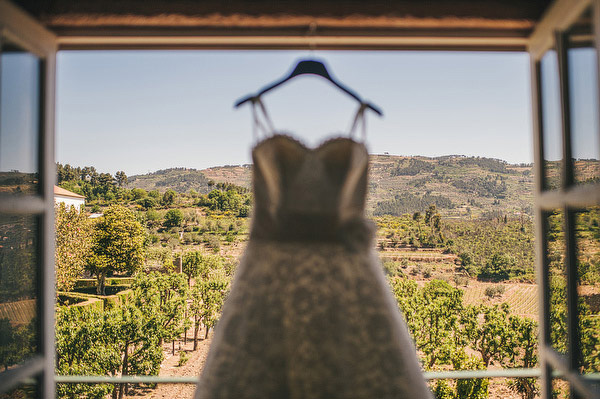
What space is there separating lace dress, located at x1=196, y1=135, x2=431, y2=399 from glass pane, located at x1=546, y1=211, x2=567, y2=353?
0.42m

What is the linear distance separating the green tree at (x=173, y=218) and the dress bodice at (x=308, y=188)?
37.9 feet

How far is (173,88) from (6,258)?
16017mm

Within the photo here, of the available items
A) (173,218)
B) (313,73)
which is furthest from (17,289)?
(173,218)

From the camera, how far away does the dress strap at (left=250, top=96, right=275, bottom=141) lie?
0.77 m

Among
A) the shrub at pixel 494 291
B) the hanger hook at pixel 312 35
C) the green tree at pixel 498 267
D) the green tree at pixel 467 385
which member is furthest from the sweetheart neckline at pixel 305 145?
the shrub at pixel 494 291

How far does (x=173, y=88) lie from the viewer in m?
15.4

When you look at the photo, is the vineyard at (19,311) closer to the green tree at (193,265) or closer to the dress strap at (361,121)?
the dress strap at (361,121)

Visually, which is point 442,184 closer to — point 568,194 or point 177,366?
point 568,194

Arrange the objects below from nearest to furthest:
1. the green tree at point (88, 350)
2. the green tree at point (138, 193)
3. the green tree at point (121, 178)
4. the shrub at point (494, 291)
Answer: the green tree at point (88, 350)
the shrub at point (494, 291)
the green tree at point (121, 178)
the green tree at point (138, 193)

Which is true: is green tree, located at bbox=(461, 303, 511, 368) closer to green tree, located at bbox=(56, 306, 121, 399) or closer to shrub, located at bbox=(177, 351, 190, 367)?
shrub, located at bbox=(177, 351, 190, 367)

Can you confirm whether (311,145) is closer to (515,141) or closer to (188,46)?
(188,46)

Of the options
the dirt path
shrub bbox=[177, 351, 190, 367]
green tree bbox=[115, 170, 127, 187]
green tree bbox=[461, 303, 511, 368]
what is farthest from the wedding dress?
green tree bbox=[115, 170, 127, 187]

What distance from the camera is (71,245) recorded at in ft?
32.2

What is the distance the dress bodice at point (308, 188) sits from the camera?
649 millimetres
